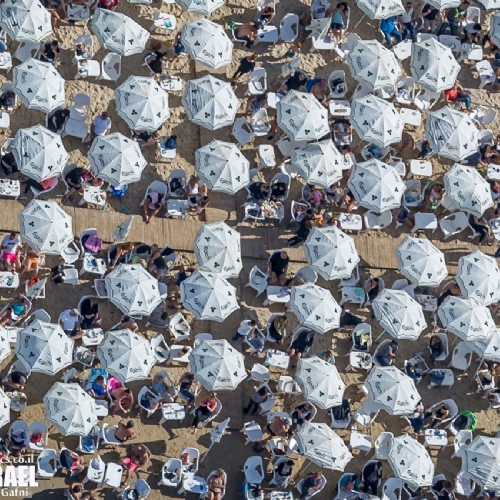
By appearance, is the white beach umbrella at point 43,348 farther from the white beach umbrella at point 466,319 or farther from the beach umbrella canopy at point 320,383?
the white beach umbrella at point 466,319

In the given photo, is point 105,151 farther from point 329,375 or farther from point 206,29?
point 329,375

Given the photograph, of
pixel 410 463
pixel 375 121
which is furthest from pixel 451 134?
pixel 410 463

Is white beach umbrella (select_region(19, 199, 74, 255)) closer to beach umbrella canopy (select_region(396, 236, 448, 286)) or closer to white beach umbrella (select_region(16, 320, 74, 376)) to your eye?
white beach umbrella (select_region(16, 320, 74, 376))

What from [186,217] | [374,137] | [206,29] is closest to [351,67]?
[374,137]

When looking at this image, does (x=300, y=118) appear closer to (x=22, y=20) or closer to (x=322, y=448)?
(x=22, y=20)

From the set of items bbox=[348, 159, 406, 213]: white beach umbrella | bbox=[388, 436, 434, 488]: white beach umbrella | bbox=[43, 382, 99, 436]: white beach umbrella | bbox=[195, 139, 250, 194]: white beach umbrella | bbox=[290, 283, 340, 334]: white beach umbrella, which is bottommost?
bbox=[388, 436, 434, 488]: white beach umbrella

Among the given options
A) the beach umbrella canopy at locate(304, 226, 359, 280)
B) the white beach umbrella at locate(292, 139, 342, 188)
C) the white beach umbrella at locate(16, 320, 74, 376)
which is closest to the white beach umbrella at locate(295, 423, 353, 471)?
the beach umbrella canopy at locate(304, 226, 359, 280)
